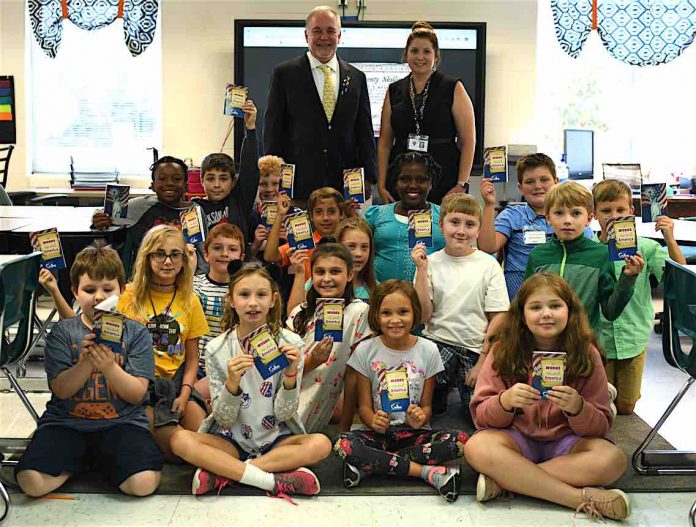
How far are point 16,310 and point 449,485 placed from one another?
1.49 m

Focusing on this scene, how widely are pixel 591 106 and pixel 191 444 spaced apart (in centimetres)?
631

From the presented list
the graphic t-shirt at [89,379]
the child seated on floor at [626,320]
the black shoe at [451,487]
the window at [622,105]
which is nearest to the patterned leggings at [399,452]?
the black shoe at [451,487]

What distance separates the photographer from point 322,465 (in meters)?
3.00

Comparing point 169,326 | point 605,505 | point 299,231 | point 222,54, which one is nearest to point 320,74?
point 299,231

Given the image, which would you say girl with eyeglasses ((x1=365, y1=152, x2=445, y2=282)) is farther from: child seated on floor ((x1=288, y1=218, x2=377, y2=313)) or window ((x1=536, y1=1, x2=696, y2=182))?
window ((x1=536, y1=1, x2=696, y2=182))

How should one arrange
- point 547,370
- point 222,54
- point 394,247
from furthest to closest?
point 222,54 → point 394,247 → point 547,370

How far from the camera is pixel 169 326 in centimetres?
310

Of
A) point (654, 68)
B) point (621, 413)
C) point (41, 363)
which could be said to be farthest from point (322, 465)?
point (654, 68)

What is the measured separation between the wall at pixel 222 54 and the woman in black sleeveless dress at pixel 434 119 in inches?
136

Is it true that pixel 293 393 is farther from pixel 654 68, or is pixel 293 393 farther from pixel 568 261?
pixel 654 68

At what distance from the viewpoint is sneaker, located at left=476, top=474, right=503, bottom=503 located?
265cm

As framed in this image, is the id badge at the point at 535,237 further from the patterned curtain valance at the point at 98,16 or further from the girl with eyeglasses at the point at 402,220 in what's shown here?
the patterned curtain valance at the point at 98,16

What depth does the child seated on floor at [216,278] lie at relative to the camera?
3430mm

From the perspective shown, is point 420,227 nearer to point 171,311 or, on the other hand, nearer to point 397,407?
point 397,407
